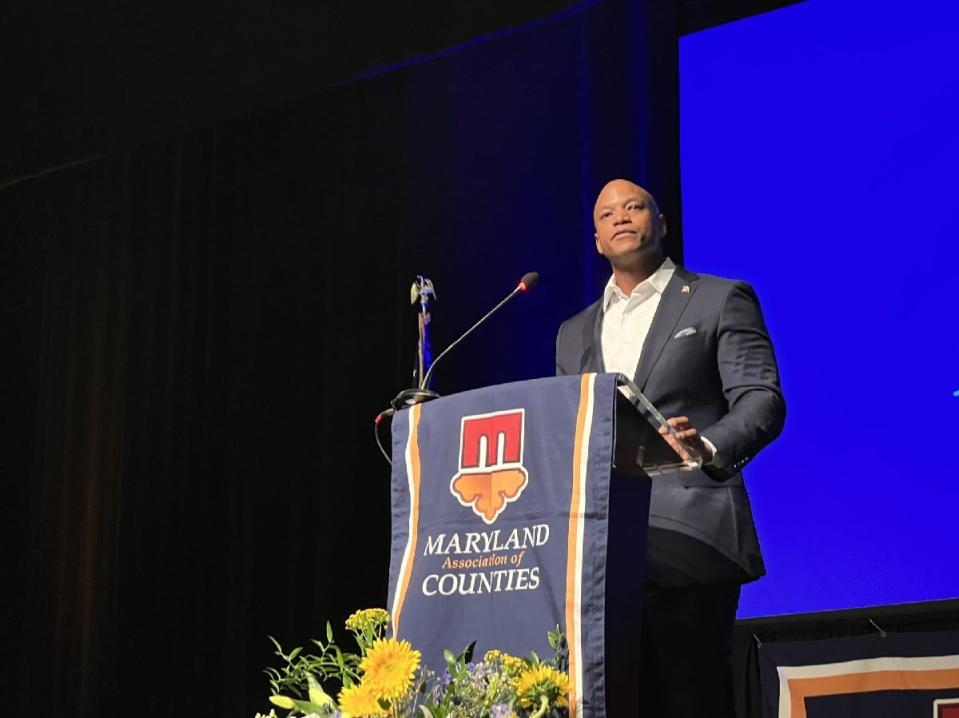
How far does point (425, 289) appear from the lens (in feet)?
9.67

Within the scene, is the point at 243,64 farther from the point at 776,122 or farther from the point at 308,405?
the point at 776,122

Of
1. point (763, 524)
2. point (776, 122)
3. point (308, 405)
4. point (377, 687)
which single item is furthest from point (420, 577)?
point (308, 405)

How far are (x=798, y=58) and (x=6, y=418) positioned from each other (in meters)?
4.00

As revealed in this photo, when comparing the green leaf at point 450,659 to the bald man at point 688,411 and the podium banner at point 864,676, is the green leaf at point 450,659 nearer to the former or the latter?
the bald man at point 688,411

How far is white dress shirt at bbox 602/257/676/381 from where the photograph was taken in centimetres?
278

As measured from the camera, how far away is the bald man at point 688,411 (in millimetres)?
2352

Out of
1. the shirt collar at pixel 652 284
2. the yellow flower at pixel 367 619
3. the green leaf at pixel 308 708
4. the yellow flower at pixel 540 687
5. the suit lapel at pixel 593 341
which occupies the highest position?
the shirt collar at pixel 652 284

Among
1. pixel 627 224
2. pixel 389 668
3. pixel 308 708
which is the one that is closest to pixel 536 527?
pixel 389 668

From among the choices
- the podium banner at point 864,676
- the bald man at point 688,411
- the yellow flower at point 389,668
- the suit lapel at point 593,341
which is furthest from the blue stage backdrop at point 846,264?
the yellow flower at point 389,668

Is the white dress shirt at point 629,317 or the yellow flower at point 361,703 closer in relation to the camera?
the yellow flower at point 361,703

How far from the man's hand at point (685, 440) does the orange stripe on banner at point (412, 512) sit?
48cm

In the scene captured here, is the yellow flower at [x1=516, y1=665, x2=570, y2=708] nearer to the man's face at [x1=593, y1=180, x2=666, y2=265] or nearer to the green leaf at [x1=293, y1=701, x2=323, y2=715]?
the green leaf at [x1=293, y1=701, x2=323, y2=715]

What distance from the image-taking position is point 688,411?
2639 millimetres

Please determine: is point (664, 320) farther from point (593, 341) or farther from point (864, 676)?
point (864, 676)
